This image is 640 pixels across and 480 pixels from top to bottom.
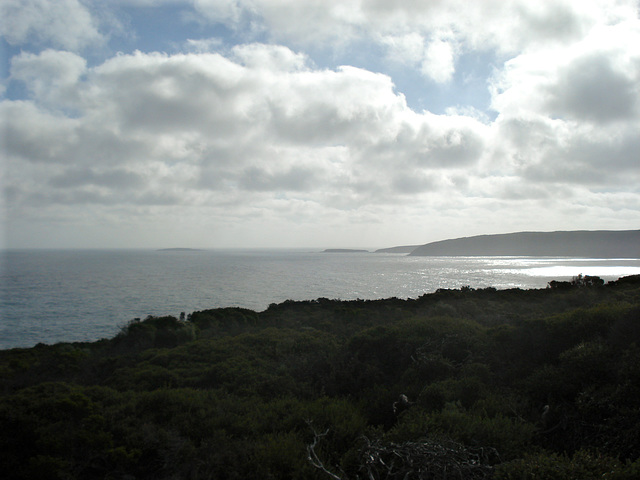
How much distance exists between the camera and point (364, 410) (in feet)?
29.9

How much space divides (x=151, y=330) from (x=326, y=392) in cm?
1819

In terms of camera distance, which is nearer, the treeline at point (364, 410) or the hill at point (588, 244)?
the treeline at point (364, 410)

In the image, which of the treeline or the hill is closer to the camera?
the treeline

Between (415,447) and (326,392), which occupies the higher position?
(415,447)

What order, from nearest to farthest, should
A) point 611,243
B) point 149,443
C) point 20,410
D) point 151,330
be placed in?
point 149,443
point 20,410
point 151,330
point 611,243

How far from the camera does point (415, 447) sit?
5.58 meters

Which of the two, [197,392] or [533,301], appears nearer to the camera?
[197,392]

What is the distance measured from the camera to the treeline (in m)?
6.02

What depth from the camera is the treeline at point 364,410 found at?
19.7ft

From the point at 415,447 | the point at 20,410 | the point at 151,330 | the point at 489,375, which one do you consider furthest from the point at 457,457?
the point at 151,330

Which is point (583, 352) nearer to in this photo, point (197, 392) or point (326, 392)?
point (326, 392)

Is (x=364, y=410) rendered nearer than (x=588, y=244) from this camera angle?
Yes

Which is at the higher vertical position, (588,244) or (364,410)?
(588,244)

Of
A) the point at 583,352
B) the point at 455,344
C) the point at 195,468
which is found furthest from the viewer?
the point at 455,344
